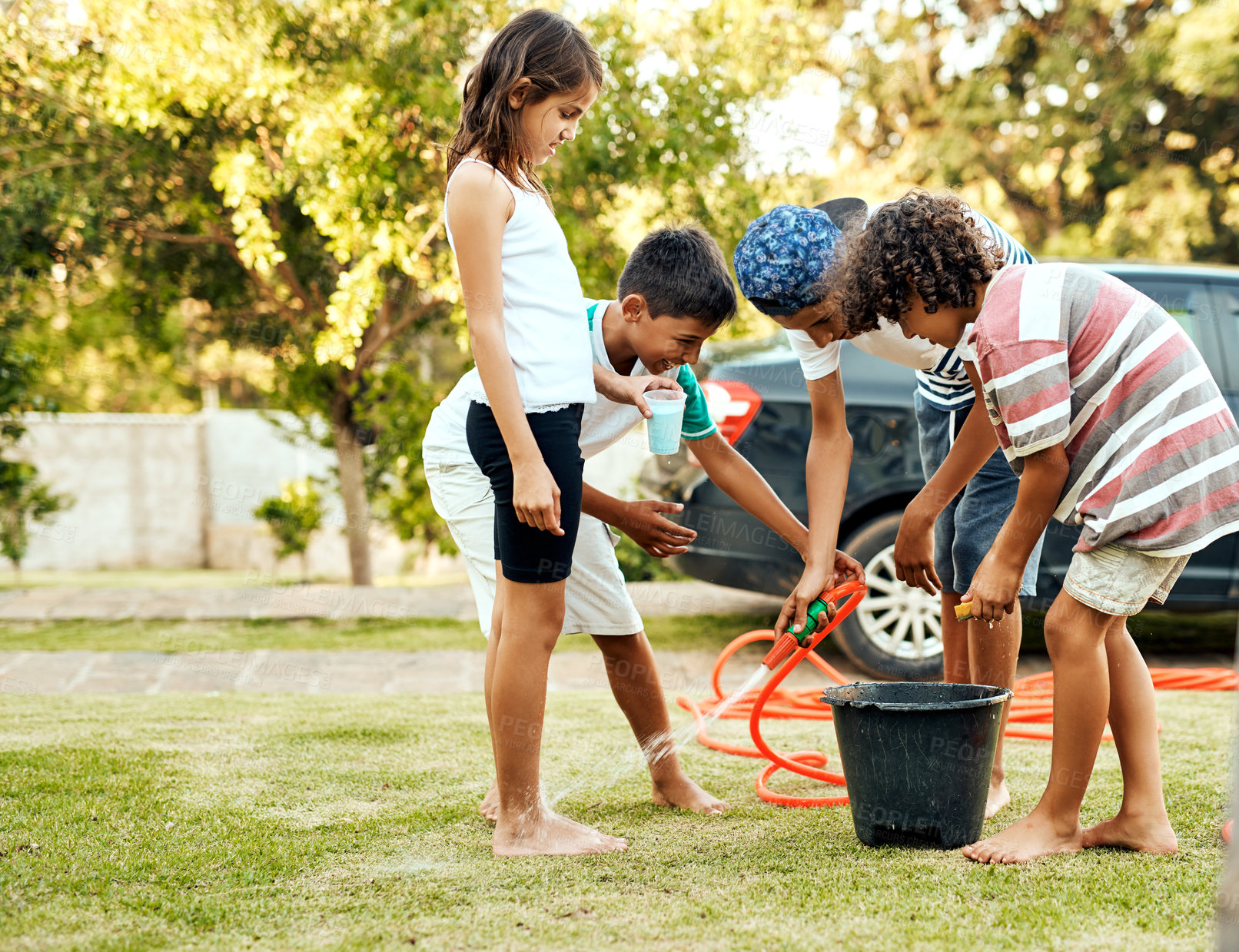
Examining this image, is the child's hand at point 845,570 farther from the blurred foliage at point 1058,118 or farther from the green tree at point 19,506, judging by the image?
the blurred foliage at point 1058,118

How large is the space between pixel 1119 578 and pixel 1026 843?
54cm

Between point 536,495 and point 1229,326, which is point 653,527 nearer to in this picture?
point 536,495

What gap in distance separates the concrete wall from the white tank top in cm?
869

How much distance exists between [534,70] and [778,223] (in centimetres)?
57

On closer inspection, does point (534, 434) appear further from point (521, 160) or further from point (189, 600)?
point (189, 600)

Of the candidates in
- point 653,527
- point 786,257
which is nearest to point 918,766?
point 653,527

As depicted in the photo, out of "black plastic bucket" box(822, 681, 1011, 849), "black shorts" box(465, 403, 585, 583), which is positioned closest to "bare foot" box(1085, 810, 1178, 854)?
"black plastic bucket" box(822, 681, 1011, 849)

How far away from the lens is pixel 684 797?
2.46 meters

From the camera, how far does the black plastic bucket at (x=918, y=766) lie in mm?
1983

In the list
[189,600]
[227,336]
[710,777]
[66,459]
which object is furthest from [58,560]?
[710,777]

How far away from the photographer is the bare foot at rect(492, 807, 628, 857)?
206 cm

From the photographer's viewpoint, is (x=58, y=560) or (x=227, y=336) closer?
(x=227, y=336)

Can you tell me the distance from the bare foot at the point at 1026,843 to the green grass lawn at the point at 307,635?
2.83m

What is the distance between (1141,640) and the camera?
5.14 metres
